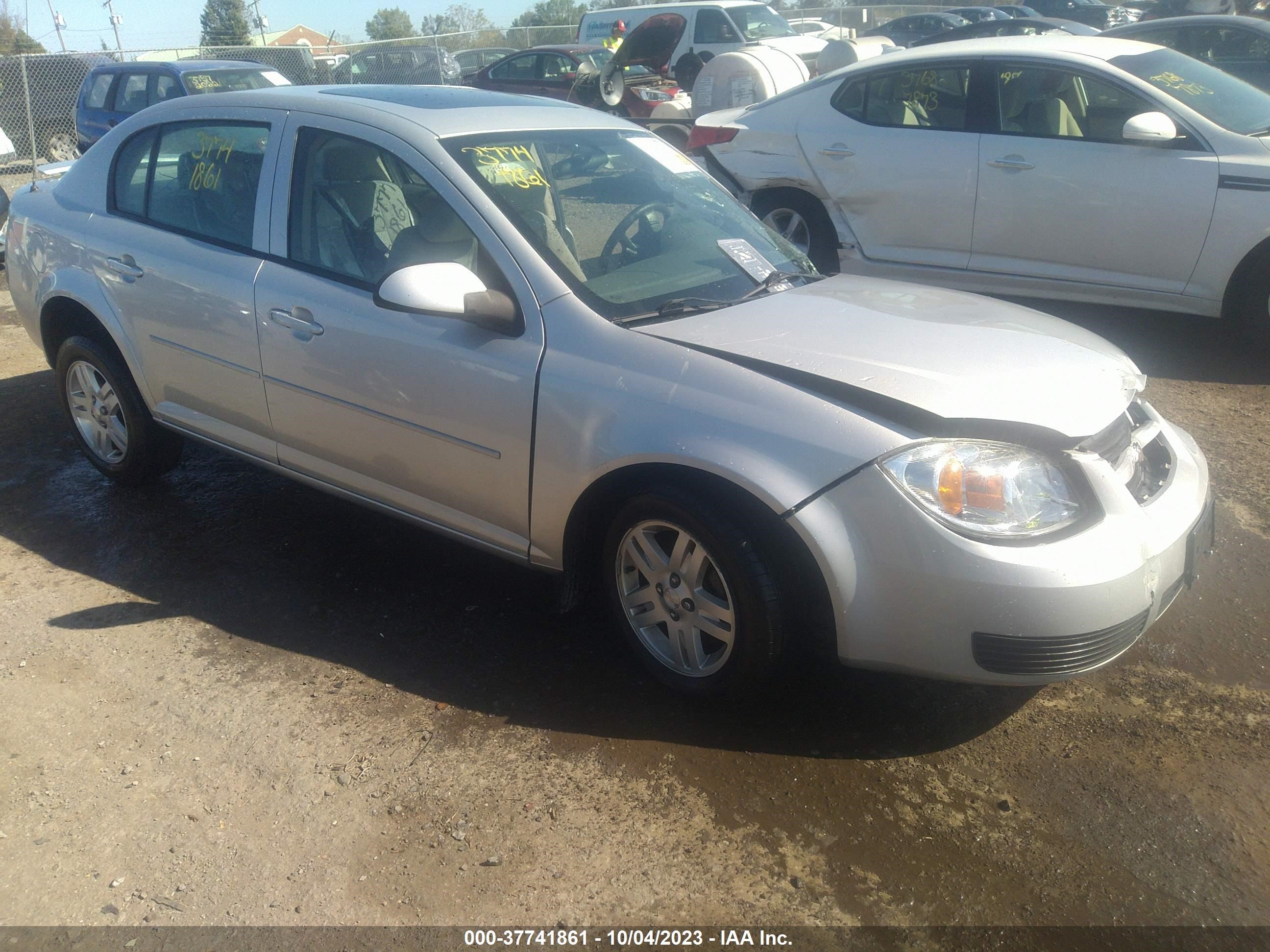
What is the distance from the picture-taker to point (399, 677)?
3357 millimetres

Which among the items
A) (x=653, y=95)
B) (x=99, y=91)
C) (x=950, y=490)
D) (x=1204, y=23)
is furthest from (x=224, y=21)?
(x=950, y=490)

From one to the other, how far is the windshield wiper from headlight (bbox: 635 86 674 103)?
9965 mm

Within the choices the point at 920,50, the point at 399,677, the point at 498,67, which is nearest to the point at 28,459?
the point at 399,677

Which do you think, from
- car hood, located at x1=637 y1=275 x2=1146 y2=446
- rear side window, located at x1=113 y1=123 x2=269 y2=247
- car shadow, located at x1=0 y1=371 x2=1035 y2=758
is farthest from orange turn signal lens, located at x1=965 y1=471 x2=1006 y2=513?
rear side window, located at x1=113 y1=123 x2=269 y2=247

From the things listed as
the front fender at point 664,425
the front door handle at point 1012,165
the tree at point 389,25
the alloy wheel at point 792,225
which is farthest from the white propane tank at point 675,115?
the tree at point 389,25

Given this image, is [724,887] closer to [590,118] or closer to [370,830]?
[370,830]

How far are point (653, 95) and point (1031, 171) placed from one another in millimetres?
7694

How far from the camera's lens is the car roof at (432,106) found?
3639 mm

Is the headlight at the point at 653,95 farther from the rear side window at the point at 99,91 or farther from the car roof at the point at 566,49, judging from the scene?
the rear side window at the point at 99,91

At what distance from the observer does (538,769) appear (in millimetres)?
2912

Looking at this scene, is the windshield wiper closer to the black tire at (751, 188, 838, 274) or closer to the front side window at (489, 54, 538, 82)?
the black tire at (751, 188, 838, 274)

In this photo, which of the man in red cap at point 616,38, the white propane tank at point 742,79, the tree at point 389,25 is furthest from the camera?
the tree at point 389,25

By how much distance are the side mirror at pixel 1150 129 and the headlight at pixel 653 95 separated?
8.02 meters

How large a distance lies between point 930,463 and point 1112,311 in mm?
4921
